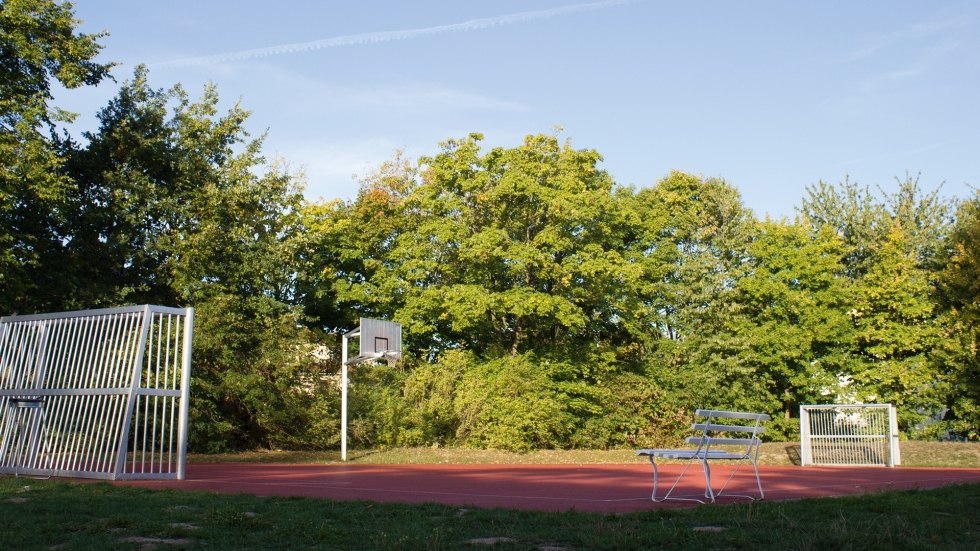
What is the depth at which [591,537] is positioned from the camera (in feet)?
19.6

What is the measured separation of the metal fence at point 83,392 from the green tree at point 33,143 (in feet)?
22.3

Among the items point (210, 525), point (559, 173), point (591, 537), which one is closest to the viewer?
point (591, 537)

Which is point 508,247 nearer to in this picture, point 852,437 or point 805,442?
point 805,442

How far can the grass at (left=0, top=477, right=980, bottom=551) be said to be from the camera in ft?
19.1

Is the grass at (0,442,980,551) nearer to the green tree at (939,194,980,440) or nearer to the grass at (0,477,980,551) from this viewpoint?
the grass at (0,477,980,551)

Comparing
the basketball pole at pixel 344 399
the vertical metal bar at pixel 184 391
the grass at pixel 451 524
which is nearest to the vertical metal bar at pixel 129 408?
the vertical metal bar at pixel 184 391

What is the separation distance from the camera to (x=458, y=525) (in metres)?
6.72

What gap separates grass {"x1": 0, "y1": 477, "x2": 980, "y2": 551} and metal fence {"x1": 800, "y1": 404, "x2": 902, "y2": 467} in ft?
36.9

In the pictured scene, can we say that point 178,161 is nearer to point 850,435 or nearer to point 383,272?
point 383,272

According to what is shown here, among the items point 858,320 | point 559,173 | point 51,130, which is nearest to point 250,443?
point 51,130

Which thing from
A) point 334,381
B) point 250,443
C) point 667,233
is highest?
point 667,233

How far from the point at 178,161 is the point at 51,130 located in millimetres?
3351

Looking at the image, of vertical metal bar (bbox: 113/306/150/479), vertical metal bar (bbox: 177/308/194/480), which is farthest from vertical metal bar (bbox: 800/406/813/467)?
vertical metal bar (bbox: 113/306/150/479)

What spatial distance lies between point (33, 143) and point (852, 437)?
18962 millimetres
